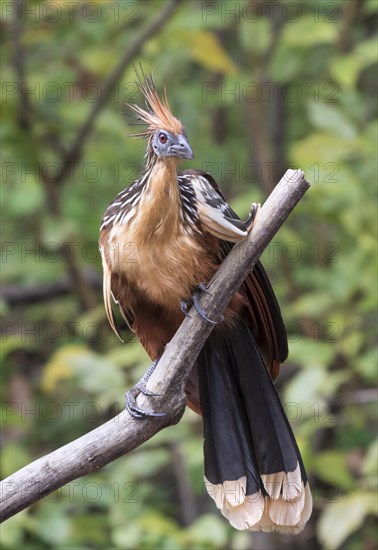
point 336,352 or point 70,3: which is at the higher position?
point 70,3

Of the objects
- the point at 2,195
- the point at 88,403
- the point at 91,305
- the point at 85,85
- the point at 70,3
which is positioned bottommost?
the point at 88,403

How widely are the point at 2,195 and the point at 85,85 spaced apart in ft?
3.35

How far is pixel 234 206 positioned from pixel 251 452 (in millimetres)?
1504

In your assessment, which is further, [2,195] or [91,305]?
[91,305]

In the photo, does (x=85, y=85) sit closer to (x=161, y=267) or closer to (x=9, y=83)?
(x=9, y=83)

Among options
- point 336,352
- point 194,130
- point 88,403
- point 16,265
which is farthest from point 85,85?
point 336,352

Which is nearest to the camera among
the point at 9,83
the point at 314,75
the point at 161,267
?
the point at 161,267

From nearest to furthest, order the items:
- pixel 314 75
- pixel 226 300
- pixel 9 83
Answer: pixel 226 300 → pixel 9 83 → pixel 314 75

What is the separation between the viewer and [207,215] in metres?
2.87

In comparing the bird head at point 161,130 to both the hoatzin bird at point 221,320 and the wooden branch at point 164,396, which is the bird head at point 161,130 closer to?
the hoatzin bird at point 221,320

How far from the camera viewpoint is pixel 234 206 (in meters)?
4.24

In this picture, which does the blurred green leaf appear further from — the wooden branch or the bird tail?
the wooden branch

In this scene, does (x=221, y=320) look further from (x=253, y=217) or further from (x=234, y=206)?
(x=234, y=206)

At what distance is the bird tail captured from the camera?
3.03 m
